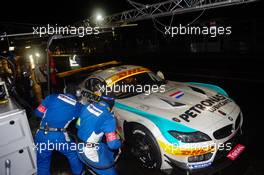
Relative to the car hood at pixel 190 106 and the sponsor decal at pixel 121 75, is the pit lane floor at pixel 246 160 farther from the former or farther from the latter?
the sponsor decal at pixel 121 75

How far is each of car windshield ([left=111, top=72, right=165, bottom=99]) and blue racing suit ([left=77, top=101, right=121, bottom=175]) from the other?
1430 mm

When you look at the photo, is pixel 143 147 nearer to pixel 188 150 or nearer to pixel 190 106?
pixel 188 150

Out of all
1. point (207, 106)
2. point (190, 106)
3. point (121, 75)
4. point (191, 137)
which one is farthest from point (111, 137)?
point (121, 75)

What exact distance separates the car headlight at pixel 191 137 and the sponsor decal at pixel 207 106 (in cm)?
25

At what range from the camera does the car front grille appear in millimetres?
3035

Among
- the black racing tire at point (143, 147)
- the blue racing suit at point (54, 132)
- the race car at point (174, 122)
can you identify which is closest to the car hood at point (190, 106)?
the race car at point (174, 122)

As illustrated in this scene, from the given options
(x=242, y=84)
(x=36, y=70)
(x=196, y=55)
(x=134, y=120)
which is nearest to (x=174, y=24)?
(x=196, y=55)

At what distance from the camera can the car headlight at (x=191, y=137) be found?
9.65 ft

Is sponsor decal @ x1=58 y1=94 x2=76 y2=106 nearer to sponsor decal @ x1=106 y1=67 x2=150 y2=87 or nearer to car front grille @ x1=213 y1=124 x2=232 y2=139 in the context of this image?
sponsor decal @ x1=106 y1=67 x2=150 y2=87

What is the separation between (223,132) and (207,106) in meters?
0.55

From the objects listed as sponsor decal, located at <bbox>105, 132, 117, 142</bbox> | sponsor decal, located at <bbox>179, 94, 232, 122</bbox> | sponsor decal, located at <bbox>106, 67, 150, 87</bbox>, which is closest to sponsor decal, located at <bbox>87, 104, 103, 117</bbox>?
sponsor decal, located at <bbox>105, 132, 117, 142</bbox>

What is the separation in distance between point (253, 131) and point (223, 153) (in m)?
1.66

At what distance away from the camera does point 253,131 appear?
425 centimetres

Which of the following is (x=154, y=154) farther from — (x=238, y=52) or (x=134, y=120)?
(x=238, y=52)
